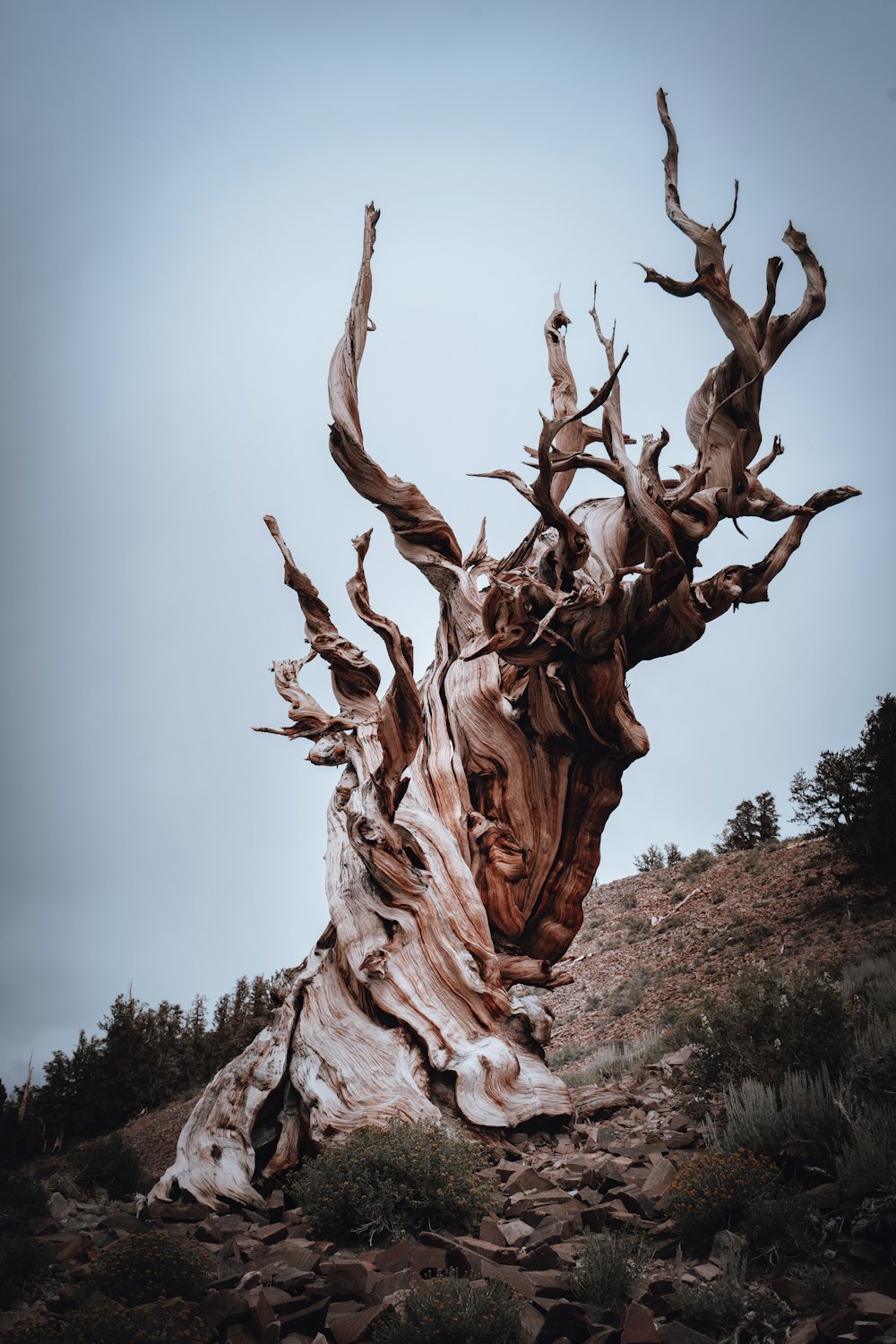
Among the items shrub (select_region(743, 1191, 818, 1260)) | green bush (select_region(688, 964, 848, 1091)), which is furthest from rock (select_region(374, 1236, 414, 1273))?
green bush (select_region(688, 964, 848, 1091))

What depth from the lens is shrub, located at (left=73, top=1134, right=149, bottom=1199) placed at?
5.57 meters

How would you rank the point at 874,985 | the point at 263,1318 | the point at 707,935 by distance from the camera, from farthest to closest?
the point at 707,935, the point at 874,985, the point at 263,1318

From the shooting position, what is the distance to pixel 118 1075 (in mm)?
9930

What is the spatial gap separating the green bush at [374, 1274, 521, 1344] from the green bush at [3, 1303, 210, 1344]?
0.60 meters

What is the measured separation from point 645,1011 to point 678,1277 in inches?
344

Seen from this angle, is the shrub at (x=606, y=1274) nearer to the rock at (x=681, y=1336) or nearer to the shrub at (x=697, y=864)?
the rock at (x=681, y=1336)

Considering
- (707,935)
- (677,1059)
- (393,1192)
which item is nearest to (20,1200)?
(393,1192)

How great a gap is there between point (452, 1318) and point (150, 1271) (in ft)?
4.13

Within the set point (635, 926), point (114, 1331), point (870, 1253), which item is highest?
point (635, 926)

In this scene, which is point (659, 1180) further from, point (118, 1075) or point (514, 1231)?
point (118, 1075)

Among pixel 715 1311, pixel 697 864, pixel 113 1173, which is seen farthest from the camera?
pixel 697 864

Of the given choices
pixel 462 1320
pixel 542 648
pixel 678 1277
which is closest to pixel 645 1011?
pixel 542 648

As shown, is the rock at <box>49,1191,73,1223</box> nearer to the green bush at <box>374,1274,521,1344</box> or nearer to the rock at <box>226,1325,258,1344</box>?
the rock at <box>226,1325,258,1344</box>

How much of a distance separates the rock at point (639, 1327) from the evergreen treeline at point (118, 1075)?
24.8 feet
